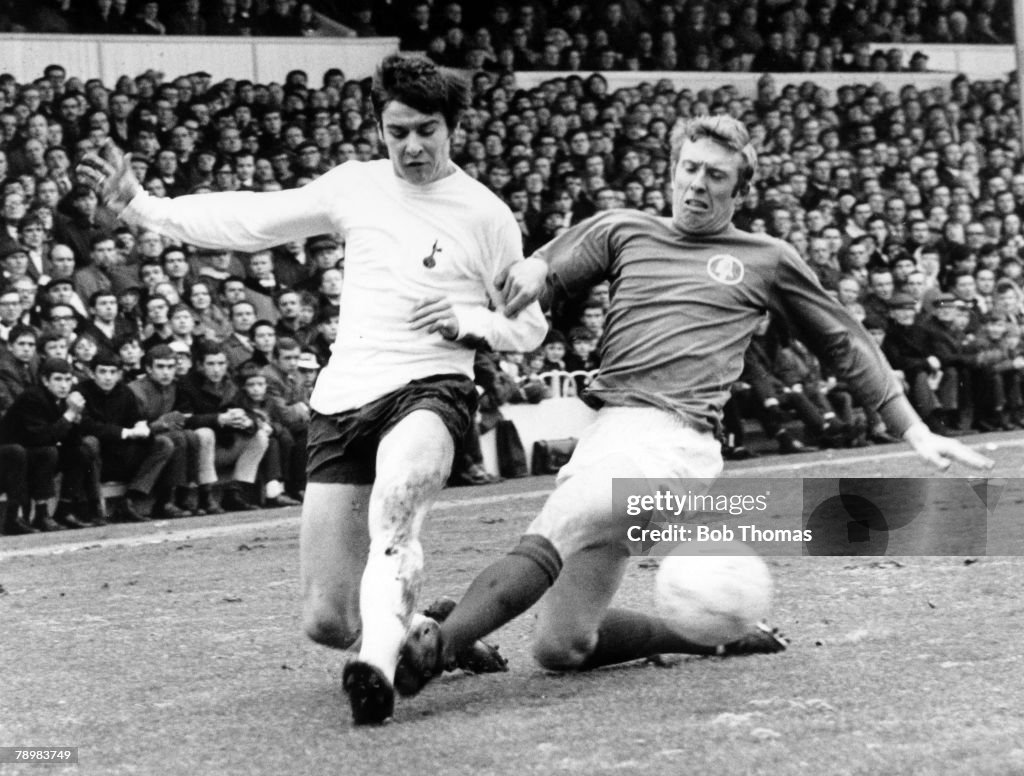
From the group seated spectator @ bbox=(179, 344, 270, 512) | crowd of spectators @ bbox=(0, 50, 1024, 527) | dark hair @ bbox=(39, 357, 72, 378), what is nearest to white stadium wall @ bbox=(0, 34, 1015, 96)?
crowd of spectators @ bbox=(0, 50, 1024, 527)

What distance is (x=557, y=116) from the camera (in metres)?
17.3

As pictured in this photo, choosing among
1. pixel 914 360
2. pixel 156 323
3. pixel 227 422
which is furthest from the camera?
pixel 914 360

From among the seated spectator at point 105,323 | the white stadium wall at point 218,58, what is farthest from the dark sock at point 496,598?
the white stadium wall at point 218,58

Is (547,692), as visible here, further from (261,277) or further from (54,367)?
(261,277)

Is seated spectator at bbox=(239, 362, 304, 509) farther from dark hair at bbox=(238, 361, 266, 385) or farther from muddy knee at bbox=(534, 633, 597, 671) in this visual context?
muddy knee at bbox=(534, 633, 597, 671)

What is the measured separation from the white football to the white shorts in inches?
9.9

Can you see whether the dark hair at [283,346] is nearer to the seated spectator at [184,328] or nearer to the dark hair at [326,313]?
the dark hair at [326,313]

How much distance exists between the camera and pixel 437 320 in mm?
4820

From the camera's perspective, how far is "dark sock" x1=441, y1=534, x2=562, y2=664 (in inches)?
185

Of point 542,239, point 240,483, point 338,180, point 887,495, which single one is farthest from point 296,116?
point 338,180

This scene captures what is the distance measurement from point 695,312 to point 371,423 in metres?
1.06

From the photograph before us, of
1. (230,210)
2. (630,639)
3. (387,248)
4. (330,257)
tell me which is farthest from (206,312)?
(630,639)

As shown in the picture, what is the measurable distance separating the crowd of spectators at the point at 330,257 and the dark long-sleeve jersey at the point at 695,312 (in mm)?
4260

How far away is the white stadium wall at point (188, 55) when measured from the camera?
51.0 feet
